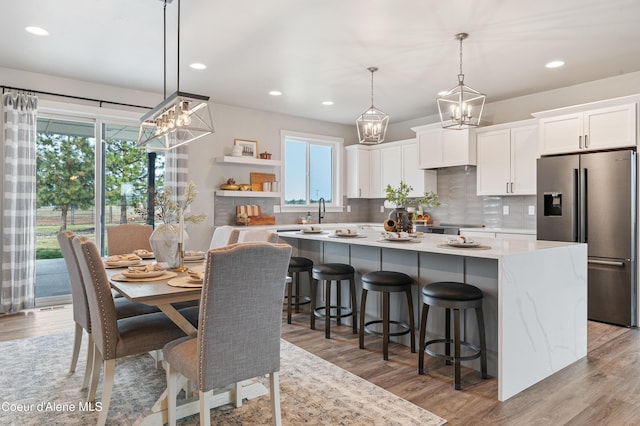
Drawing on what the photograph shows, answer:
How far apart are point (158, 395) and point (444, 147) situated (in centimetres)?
479

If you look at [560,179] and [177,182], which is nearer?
[560,179]

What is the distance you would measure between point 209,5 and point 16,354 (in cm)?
Answer: 309

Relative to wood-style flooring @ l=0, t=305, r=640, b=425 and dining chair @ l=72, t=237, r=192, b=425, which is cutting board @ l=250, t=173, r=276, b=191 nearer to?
wood-style flooring @ l=0, t=305, r=640, b=425

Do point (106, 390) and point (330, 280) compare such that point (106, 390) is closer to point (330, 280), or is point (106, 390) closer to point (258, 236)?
point (258, 236)

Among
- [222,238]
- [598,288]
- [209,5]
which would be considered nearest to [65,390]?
[222,238]

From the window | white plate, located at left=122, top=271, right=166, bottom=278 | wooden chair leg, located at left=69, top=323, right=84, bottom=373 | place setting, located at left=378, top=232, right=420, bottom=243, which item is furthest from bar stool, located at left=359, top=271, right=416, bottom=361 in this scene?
the window

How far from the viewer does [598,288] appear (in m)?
4.05

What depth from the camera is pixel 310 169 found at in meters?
6.87

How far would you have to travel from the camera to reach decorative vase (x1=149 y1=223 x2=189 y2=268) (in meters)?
2.55

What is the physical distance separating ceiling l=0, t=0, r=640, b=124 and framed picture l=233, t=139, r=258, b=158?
0.82 metres

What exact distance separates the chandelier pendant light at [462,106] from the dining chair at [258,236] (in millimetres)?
1625

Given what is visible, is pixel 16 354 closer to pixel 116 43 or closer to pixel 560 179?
pixel 116 43

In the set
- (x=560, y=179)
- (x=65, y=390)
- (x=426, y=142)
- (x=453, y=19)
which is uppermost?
(x=453, y=19)

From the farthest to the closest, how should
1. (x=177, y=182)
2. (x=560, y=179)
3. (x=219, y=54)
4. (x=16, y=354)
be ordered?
(x=177, y=182), (x=560, y=179), (x=219, y=54), (x=16, y=354)
